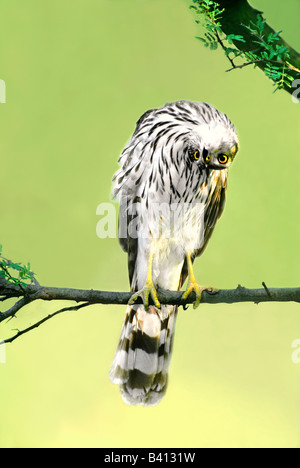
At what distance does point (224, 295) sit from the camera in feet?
5.47

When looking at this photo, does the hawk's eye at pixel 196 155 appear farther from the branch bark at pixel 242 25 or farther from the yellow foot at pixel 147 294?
the yellow foot at pixel 147 294

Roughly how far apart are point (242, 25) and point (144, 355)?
139 cm

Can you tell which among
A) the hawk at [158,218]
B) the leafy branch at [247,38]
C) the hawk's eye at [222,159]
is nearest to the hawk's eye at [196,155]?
the hawk at [158,218]

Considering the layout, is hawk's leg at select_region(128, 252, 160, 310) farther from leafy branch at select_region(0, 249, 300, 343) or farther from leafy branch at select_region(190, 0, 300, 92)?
leafy branch at select_region(190, 0, 300, 92)

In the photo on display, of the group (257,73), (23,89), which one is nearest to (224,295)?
(257,73)

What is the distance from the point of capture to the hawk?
1931 millimetres

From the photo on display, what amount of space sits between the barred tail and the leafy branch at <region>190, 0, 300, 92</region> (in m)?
1.06

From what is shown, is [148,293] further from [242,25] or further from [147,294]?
[242,25]

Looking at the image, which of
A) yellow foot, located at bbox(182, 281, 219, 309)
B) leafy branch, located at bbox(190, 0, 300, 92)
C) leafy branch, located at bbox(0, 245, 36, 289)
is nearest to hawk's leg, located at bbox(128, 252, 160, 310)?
yellow foot, located at bbox(182, 281, 219, 309)

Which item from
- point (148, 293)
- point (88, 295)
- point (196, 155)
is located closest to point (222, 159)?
point (196, 155)

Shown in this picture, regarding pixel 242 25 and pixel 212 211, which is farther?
pixel 212 211

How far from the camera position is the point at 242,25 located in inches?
68.9

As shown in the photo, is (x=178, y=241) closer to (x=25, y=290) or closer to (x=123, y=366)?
(x=123, y=366)

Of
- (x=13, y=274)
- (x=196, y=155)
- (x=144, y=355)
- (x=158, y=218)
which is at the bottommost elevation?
(x=144, y=355)
